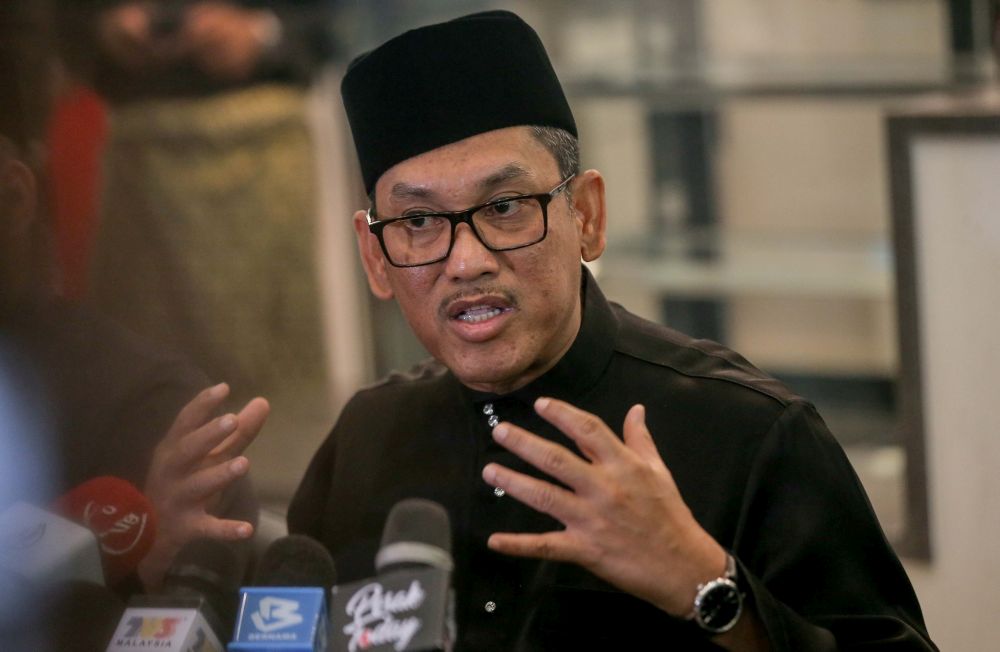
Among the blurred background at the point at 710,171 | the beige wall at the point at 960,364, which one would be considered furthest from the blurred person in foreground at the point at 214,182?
the beige wall at the point at 960,364

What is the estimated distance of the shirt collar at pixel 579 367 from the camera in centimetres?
124

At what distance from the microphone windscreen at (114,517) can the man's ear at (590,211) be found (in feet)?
1.59

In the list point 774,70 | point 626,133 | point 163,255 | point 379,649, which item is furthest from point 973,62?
point 379,649

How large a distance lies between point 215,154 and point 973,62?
6.91 ft

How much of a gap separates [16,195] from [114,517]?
319 mm

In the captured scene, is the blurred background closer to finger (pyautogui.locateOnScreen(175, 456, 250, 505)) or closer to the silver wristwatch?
finger (pyautogui.locateOnScreen(175, 456, 250, 505))

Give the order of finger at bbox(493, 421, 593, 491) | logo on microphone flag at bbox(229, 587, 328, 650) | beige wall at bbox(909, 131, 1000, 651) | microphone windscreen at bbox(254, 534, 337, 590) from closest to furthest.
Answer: finger at bbox(493, 421, 593, 491), logo on microphone flag at bbox(229, 587, 328, 650), microphone windscreen at bbox(254, 534, 337, 590), beige wall at bbox(909, 131, 1000, 651)

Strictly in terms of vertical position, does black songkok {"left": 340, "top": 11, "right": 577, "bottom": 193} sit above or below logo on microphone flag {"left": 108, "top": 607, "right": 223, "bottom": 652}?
above

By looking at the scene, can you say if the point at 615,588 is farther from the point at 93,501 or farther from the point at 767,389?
the point at 93,501

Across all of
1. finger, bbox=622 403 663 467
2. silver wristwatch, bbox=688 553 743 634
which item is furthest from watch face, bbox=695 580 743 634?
finger, bbox=622 403 663 467

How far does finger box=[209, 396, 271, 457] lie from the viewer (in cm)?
121

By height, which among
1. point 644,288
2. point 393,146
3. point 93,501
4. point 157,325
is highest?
point 393,146

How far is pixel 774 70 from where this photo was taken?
4.03 meters

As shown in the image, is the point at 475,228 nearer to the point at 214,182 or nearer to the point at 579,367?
the point at 579,367
